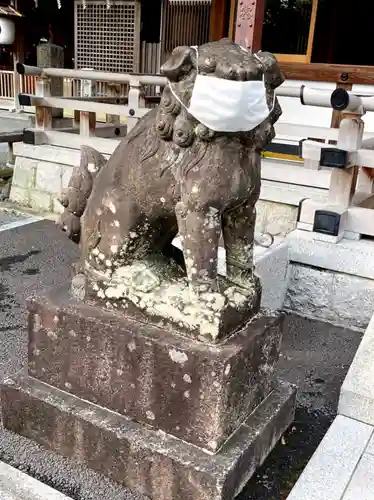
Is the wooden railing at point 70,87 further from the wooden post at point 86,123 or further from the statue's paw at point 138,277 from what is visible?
the statue's paw at point 138,277

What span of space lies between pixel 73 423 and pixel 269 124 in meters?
1.51

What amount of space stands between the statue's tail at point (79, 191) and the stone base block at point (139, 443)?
76 cm

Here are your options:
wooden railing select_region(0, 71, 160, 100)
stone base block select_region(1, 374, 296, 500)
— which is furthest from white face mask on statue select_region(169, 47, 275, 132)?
wooden railing select_region(0, 71, 160, 100)

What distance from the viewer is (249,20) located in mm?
4641

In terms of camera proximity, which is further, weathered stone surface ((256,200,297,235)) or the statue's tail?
weathered stone surface ((256,200,297,235))

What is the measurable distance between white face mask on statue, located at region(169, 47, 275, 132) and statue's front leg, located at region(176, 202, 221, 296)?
12.4 inches

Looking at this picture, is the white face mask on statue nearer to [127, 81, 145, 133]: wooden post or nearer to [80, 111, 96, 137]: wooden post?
[127, 81, 145, 133]: wooden post

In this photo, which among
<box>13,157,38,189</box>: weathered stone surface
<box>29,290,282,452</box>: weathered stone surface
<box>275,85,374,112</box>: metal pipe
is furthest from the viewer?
<box>13,157,38,189</box>: weathered stone surface

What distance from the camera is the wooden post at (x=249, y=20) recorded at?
15.1ft

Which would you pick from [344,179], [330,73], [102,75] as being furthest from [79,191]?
[330,73]

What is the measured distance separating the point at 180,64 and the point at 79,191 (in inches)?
32.6

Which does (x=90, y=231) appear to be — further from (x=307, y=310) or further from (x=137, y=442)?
(x=307, y=310)

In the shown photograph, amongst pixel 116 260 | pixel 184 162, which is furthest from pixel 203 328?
pixel 184 162

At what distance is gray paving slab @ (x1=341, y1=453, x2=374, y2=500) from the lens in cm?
212
